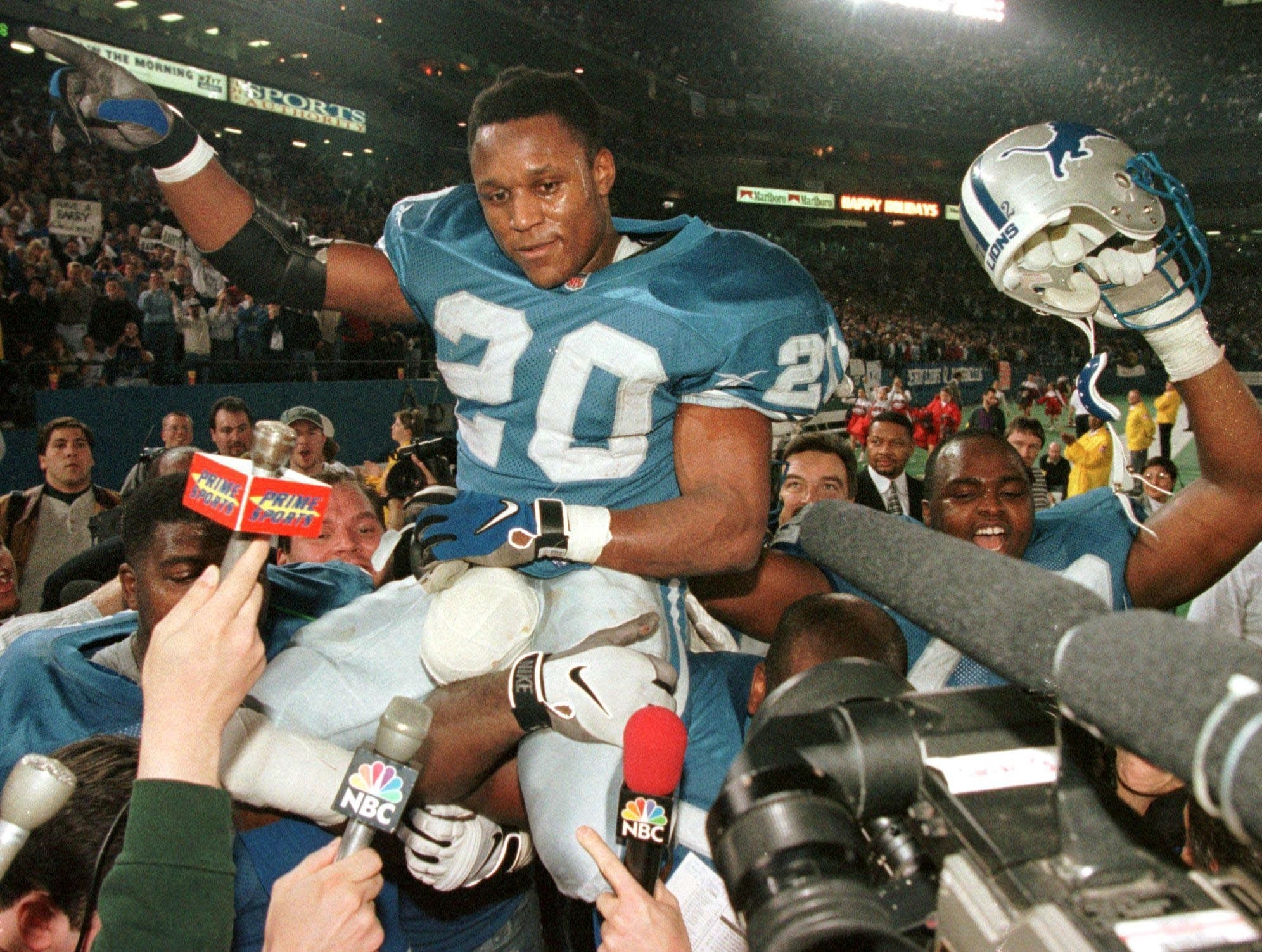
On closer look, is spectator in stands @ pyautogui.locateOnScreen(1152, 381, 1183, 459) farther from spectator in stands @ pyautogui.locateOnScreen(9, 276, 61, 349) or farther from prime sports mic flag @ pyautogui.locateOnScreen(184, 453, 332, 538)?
spectator in stands @ pyautogui.locateOnScreen(9, 276, 61, 349)

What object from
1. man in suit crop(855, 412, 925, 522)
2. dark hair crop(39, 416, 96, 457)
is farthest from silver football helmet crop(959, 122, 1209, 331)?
dark hair crop(39, 416, 96, 457)

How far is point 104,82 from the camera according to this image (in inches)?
77.9

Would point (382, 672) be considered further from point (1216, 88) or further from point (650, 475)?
point (1216, 88)

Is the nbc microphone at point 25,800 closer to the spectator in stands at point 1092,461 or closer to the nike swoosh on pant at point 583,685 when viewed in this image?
the nike swoosh on pant at point 583,685

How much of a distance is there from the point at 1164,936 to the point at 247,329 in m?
12.0

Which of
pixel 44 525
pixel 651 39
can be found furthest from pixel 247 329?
pixel 651 39

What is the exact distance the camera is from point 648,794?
4.46ft

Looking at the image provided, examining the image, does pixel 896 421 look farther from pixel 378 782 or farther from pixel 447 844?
pixel 378 782

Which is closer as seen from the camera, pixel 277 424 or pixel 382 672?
pixel 277 424

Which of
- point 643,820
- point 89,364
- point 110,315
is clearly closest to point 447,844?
point 643,820

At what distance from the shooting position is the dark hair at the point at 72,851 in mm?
1502

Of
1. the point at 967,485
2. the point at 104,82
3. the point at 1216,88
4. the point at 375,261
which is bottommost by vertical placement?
the point at 967,485

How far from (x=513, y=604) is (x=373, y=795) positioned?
2.08 ft

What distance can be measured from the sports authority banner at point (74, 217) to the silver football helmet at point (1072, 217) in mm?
9062
